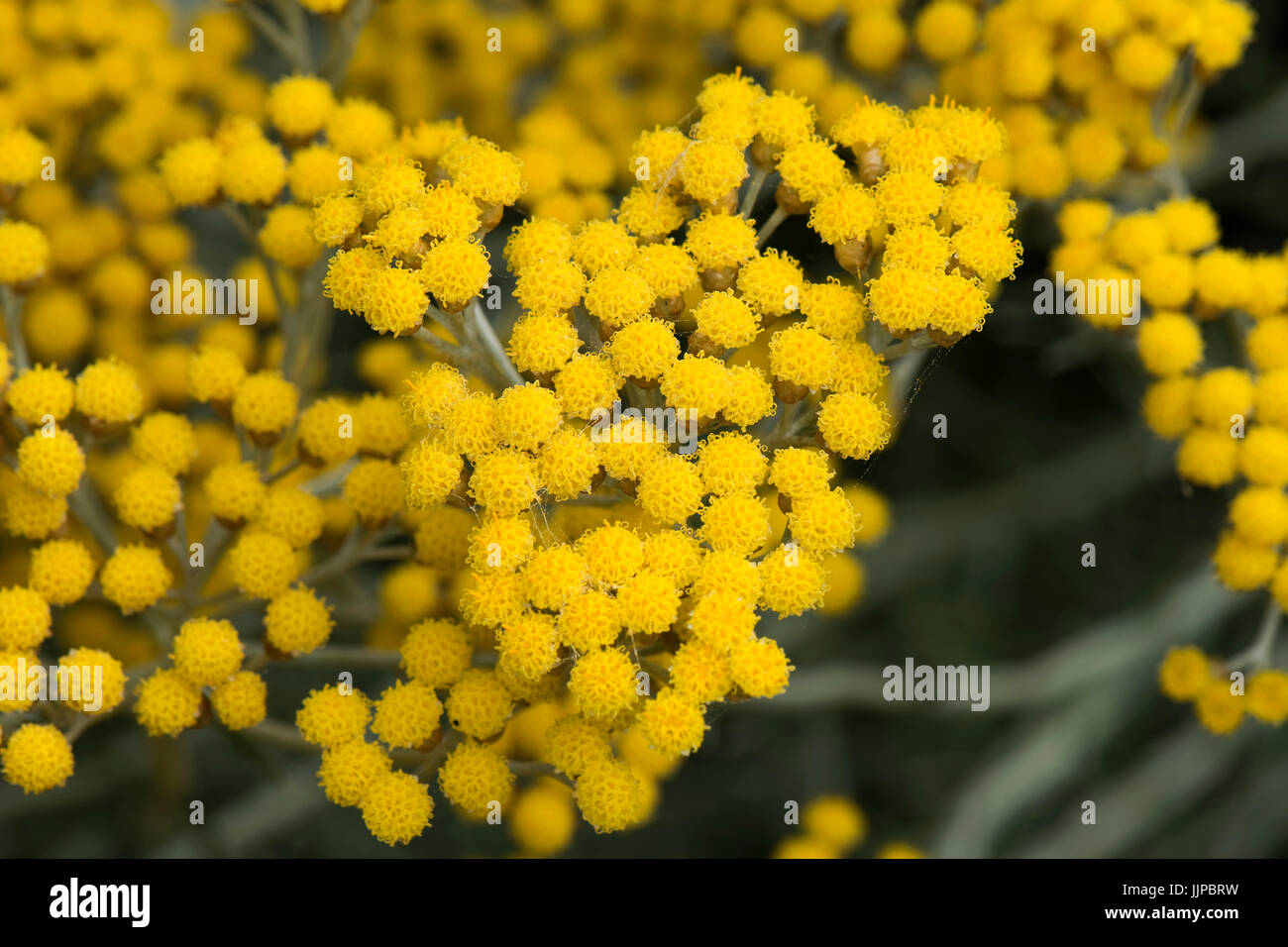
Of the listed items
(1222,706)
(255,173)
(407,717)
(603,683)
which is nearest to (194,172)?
(255,173)

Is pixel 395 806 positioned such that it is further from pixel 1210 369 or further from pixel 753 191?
pixel 1210 369

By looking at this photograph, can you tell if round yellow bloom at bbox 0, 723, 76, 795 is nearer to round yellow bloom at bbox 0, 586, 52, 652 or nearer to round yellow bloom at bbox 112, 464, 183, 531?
round yellow bloom at bbox 0, 586, 52, 652

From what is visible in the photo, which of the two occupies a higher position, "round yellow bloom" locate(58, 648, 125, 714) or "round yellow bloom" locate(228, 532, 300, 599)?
"round yellow bloom" locate(228, 532, 300, 599)

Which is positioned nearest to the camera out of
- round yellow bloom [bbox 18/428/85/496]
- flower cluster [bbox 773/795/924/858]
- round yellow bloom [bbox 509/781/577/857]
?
round yellow bloom [bbox 18/428/85/496]

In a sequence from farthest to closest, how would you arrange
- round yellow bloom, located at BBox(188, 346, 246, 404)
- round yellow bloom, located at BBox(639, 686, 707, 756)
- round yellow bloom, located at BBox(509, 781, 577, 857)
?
round yellow bloom, located at BBox(509, 781, 577, 857)
round yellow bloom, located at BBox(188, 346, 246, 404)
round yellow bloom, located at BBox(639, 686, 707, 756)

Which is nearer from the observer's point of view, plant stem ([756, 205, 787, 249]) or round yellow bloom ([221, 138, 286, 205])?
plant stem ([756, 205, 787, 249])

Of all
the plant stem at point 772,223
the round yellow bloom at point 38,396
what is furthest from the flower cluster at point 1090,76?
the round yellow bloom at point 38,396

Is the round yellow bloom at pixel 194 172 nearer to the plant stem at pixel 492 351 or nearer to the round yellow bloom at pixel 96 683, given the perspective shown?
the plant stem at pixel 492 351

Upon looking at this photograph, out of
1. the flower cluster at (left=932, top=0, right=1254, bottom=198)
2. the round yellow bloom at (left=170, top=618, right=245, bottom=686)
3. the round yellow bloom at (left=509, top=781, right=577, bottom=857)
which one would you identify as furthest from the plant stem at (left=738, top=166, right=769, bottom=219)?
the round yellow bloom at (left=509, top=781, right=577, bottom=857)
